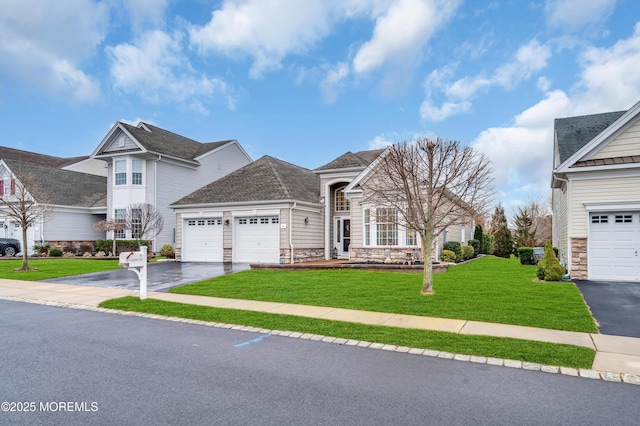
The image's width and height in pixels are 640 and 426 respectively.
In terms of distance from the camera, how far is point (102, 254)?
26609 millimetres

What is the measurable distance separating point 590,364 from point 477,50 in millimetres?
15038

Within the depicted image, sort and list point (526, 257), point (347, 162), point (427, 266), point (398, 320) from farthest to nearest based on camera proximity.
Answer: point (347, 162) → point (526, 257) → point (427, 266) → point (398, 320)

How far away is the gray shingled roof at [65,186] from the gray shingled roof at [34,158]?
312 inches

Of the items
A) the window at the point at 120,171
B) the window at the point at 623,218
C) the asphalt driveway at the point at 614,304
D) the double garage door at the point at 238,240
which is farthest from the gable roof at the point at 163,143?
the window at the point at 623,218

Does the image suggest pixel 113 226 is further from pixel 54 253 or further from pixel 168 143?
pixel 168 143

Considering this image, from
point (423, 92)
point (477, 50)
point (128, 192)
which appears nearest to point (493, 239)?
point (423, 92)

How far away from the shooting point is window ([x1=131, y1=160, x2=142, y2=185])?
1062 inches

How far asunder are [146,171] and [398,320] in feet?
78.2

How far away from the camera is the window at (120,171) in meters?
27.1

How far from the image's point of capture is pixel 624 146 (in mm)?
13562

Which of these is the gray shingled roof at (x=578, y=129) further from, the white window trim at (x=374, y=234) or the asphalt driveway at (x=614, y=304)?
the white window trim at (x=374, y=234)

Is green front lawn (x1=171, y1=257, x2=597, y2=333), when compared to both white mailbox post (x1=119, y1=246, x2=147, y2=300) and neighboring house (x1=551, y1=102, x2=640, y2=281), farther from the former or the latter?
neighboring house (x1=551, y1=102, x2=640, y2=281)

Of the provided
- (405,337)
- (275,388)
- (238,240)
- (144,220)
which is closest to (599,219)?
(405,337)

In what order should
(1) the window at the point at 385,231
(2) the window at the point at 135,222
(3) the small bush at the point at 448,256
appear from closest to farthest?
(1) the window at the point at 385,231, (3) the small bush at the point at 448,256, (2) the window at the point at 135,222
